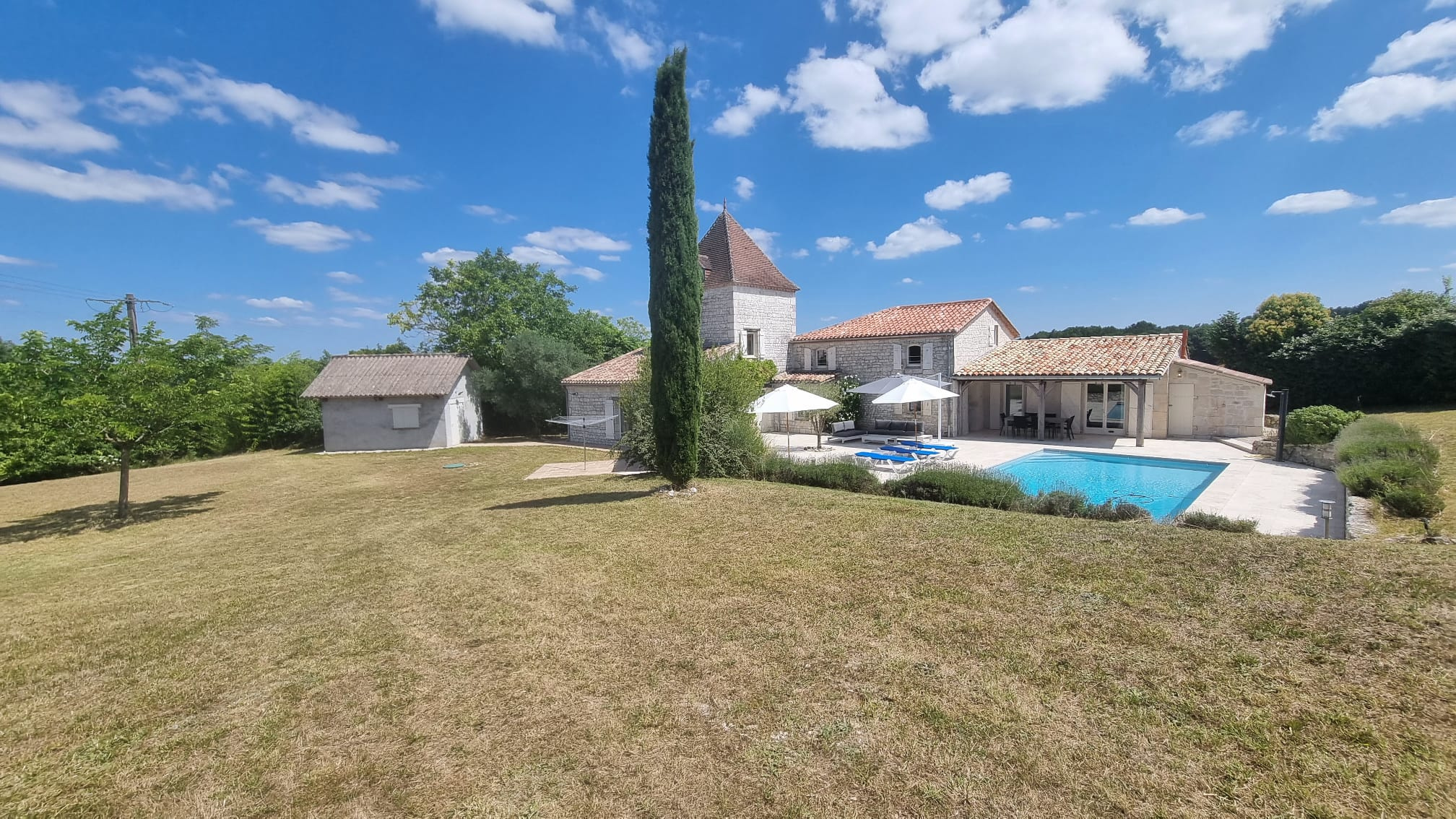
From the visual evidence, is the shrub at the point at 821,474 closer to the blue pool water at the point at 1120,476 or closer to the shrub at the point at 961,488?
the shrub at the point at 961,488

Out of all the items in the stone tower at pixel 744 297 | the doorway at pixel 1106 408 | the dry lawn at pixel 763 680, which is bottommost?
the dry lawn at pixel 763 680

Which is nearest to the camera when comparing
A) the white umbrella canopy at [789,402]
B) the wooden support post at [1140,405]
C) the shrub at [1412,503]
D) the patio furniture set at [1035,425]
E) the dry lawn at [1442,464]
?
the dry lawn at [1442,464]

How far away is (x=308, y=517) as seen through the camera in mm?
12008

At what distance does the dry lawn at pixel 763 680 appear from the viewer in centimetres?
324

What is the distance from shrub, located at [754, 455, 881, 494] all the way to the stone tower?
1245 cm

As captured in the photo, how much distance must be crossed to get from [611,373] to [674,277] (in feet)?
48.3

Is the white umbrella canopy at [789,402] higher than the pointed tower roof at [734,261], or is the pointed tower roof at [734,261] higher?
the pointed tower roof at [734,261]

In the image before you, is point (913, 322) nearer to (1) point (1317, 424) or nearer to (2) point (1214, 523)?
(1) point (1317, 424)

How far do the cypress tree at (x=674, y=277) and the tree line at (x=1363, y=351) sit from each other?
90.1ft

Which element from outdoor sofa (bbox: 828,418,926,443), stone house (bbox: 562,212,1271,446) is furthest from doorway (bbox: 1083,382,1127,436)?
outdoor sofa (bbox: 828,418,926,443)

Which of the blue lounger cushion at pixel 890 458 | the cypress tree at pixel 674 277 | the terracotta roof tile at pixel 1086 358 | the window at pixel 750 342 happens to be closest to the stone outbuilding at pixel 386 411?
the window at pixel 750 342

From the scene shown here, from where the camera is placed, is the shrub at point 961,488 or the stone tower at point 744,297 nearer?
the shrub at point 961,488

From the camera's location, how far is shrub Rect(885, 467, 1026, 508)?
995 centimetres

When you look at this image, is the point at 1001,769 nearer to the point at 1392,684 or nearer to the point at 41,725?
the point at 1392,684
